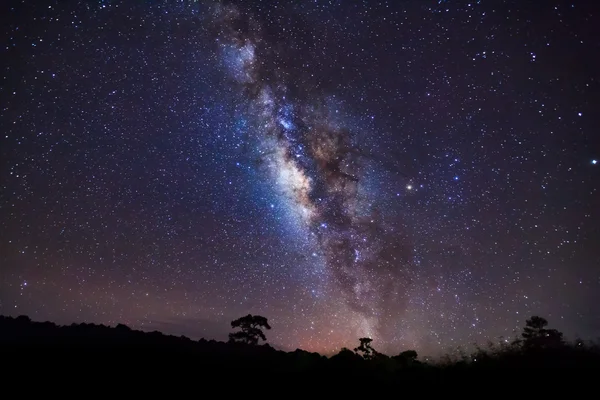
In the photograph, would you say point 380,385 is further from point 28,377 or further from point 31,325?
point 31,325

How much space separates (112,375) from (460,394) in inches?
355

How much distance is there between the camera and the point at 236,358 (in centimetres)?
1371

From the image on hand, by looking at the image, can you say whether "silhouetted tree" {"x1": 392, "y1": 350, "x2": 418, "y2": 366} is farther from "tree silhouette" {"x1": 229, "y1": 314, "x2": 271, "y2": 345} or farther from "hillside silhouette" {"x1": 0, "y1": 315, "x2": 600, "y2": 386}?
"tree silhouette" {"x1": 229, "y1": 314, "x2": 271, "y2": 345}

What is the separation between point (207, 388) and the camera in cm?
927

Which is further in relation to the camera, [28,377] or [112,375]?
[112,375]

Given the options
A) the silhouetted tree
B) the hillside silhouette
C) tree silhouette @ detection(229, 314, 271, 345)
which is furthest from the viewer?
tree silhouette @ detection(229, 314, 271, 345)

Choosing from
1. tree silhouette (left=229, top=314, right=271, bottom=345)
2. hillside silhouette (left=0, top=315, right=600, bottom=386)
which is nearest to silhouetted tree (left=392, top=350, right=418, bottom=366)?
hillside silhouette (left=0, top=315, right=600, bottom=386)

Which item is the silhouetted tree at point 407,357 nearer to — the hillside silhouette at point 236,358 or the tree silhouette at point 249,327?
the hillside silhouette at point 236,358

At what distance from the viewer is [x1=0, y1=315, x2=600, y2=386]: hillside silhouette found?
35.2 feet

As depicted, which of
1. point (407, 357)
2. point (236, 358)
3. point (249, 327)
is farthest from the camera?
point (249, 327)

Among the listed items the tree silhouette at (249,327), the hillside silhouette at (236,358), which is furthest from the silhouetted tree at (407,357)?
the tree silhouette at (249,327)

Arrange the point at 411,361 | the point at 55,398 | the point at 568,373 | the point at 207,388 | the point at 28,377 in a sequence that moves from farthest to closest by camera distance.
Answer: the point at 411,361 < the point at 568,373 < the point at 207,388 < the point at 28,377 < the point at 55,398

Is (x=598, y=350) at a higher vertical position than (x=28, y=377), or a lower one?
higher

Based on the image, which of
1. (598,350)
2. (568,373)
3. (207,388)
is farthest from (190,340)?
(598,350)
